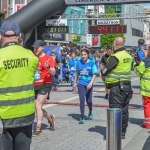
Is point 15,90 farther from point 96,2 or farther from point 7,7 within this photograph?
point 7,7

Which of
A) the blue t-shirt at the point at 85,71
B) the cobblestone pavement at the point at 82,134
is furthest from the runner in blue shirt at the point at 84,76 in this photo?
the cobblestone pavement at the point at 82,134

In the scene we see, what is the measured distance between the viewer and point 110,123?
18.1 feet

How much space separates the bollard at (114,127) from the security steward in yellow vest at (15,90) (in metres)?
1.08

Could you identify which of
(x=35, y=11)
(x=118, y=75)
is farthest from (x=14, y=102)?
(x=35, y=11)

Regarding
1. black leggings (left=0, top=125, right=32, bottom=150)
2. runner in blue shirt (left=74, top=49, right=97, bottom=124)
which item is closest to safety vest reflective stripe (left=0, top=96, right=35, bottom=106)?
black leggings (left=0, top=125, right=32, bottom=150)

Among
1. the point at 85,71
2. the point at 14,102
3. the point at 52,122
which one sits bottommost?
the point at 52,122

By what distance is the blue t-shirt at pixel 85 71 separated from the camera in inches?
418

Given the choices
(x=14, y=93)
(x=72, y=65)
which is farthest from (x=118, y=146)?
(x=72, y=65)

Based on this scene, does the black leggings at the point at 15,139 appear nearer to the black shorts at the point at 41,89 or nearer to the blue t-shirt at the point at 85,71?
the black shorts at the point at 41,89

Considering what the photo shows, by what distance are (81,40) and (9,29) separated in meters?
54.3

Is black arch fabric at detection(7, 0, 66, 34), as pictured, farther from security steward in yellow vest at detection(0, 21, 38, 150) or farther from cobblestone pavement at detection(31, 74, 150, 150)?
security steward in yellow vest at detection(0, 21, 38, 150)

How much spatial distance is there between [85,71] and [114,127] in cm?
520

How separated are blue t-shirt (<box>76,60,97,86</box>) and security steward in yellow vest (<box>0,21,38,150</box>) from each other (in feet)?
18.8

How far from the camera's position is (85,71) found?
1064cm
